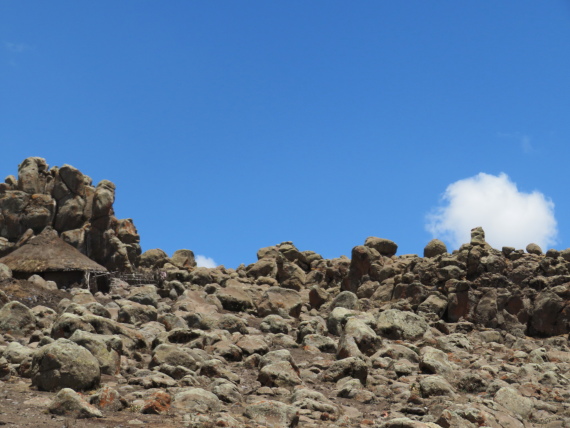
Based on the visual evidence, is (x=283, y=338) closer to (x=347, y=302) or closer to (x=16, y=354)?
(x=347, y=302)

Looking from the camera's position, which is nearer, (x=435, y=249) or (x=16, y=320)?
(x=16, y=320)

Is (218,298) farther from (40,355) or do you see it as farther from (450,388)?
(40,355)

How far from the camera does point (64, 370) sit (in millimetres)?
16547

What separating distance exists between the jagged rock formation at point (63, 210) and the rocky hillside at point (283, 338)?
0.10 metres

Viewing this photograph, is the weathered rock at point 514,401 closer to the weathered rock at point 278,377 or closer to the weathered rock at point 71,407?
the weathered rock at point 278,377

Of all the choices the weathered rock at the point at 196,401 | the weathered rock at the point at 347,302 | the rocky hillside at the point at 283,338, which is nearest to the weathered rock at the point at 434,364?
the rocky hillside at the point at 283,338

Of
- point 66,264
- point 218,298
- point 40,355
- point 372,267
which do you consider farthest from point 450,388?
point 66,264

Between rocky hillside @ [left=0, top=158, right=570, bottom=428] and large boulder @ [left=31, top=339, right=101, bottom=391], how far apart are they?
1.3 inches

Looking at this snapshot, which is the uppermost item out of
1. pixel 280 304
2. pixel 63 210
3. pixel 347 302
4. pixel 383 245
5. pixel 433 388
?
pixel 383 245

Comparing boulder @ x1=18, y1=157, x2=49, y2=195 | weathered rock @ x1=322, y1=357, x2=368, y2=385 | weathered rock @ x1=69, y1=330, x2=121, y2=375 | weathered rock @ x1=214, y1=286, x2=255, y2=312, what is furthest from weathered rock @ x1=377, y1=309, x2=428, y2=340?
boulder @ x1=18, y1=157, x2=49, y2=195

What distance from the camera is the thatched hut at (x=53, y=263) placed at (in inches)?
1777

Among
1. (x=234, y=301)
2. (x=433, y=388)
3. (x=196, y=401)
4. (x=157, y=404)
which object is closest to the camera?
(x=157, y=404)

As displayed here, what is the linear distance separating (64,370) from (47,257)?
31308 millimetres

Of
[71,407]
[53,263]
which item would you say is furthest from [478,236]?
[71,407]
